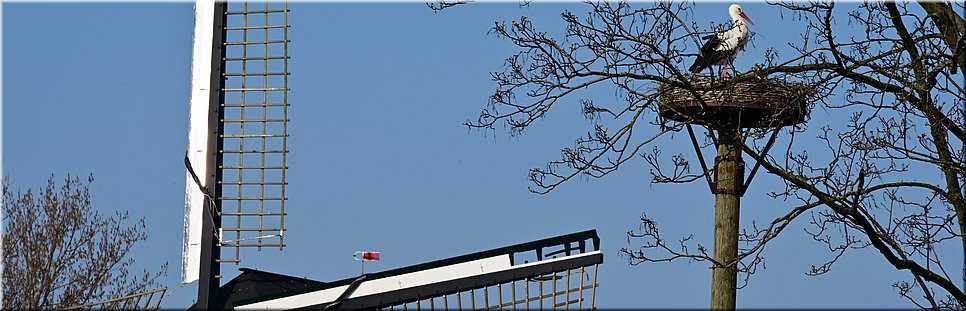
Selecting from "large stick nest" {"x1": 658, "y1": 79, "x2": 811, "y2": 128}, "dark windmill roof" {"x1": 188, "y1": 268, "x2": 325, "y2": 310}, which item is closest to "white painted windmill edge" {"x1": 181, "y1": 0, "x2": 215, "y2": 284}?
"dark windmill roof" {"x1": 188, "y1": 268, "x2": 325, "y2": 310}

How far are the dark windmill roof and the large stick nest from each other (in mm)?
3246

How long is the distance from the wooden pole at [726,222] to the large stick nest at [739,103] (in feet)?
0.92

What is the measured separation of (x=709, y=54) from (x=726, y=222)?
1148mm

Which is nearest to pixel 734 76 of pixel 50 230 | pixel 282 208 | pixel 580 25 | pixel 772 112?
pixel 772 112

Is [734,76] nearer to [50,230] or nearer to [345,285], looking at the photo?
[345,285]

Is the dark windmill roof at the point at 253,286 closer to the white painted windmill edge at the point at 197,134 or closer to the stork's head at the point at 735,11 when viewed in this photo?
the white painted windmill edge at the point at 197,134

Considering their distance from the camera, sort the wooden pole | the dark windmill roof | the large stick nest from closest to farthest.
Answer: the large stick nest
the wooden pole
the dark windmill roof

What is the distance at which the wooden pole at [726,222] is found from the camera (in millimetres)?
10062

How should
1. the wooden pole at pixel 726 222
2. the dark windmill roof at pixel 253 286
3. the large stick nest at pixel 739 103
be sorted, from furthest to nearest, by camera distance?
1. the dark windmill roof at pixel 253 286
2. the wooden pole at pixel 726 222
3. the large stick nest at pixel 739 103

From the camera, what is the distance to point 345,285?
1140 centimetres

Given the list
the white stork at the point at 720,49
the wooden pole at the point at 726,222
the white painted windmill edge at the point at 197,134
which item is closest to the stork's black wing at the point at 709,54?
the white stork at the point at 720,49

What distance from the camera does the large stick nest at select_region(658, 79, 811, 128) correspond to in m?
9.73

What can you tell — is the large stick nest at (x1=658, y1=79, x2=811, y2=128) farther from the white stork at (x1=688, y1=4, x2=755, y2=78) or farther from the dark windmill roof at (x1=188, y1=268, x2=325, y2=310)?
the dark windmill roof at (x1=188, y1=268, x2=325, y2=310)

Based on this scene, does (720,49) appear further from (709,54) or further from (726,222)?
(726,222)
